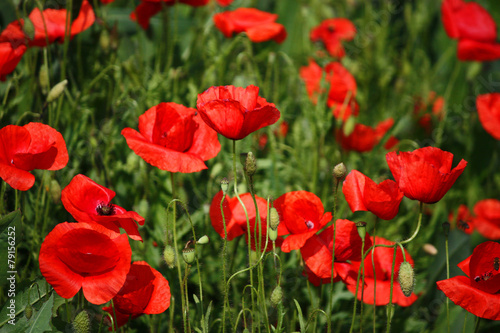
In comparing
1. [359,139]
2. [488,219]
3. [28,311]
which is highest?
[28,311]

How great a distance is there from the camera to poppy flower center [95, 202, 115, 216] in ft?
2.93

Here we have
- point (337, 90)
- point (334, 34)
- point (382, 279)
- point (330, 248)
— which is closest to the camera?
point (330, 248)

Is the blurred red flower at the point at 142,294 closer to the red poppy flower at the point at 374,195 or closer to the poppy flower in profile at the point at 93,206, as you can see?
the poppy flower in profile at the point at 93,206

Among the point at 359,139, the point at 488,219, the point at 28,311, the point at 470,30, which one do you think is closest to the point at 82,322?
the point at 28,311

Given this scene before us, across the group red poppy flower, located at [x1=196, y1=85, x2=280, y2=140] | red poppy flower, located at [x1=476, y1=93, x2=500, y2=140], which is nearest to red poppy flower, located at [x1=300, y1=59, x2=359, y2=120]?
red poppy flower, located at [x1=476, y1=93, x2=500, y2=140]

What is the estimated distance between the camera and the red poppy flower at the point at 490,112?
1.55 m

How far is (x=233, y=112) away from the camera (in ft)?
2.83

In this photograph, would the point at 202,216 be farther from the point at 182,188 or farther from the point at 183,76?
the point at 183,76

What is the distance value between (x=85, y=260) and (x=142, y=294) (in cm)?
12

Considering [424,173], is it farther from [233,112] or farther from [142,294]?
[142,294]

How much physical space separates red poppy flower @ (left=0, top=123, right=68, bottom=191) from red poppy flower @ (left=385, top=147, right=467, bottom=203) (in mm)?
582

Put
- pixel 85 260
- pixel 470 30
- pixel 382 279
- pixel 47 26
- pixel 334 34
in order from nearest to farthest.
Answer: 1. pixel 85 260
2. pixel 382 279
3. pixel 47 26
4. pixel 470 30
5. pixel 334 34

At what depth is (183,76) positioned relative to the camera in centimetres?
168

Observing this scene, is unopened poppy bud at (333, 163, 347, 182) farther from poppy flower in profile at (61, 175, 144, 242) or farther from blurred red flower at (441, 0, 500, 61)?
blurred red flower at (441, 0, 500, 61)
